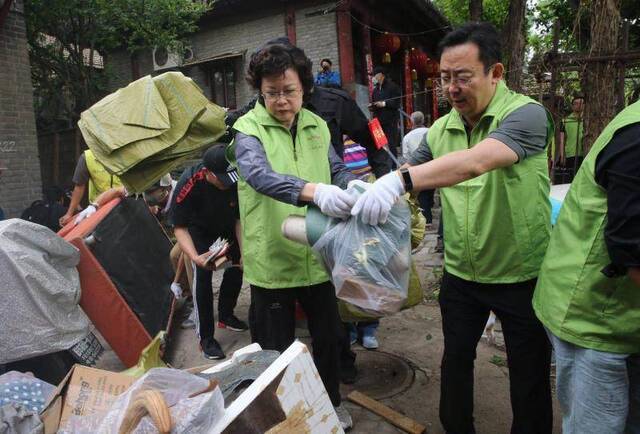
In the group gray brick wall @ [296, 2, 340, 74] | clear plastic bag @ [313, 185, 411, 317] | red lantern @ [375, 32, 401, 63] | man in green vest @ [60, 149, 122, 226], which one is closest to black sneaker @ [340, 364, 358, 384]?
clear plastic bag @ [313, 185, 411, 317]

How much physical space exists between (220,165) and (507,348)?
1.95 metres

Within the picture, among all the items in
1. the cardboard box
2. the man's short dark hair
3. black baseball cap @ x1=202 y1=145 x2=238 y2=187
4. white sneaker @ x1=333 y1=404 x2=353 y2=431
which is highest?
the man's short dark hair

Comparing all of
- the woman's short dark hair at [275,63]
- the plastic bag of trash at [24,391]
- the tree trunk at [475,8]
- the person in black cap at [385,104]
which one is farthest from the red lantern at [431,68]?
the plastic bag of trash at [24,391]

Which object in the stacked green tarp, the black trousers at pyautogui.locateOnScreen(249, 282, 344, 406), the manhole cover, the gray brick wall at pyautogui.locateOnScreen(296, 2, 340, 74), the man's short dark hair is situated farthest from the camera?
the gray brick wall at pyautogui.locateOnScreen(296, 2, 340, 74)

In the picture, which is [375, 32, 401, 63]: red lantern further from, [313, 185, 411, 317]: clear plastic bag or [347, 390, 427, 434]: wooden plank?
[313, 185, 411, 317]: clear plastic bag

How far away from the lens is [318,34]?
10.5 meters

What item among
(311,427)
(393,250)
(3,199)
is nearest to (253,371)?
(311,427)

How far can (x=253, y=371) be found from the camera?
1.69m

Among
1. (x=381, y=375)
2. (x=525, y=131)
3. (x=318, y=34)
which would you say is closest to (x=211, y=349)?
(x=381, y=375)

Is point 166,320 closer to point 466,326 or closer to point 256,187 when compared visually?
point 256,187

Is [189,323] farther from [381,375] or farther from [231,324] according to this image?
[381,375]

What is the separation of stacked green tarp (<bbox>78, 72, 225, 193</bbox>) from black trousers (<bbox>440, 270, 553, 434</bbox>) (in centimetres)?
183

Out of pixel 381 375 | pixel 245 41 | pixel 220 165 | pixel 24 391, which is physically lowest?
pixel 381 375

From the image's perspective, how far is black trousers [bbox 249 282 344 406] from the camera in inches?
90.7
